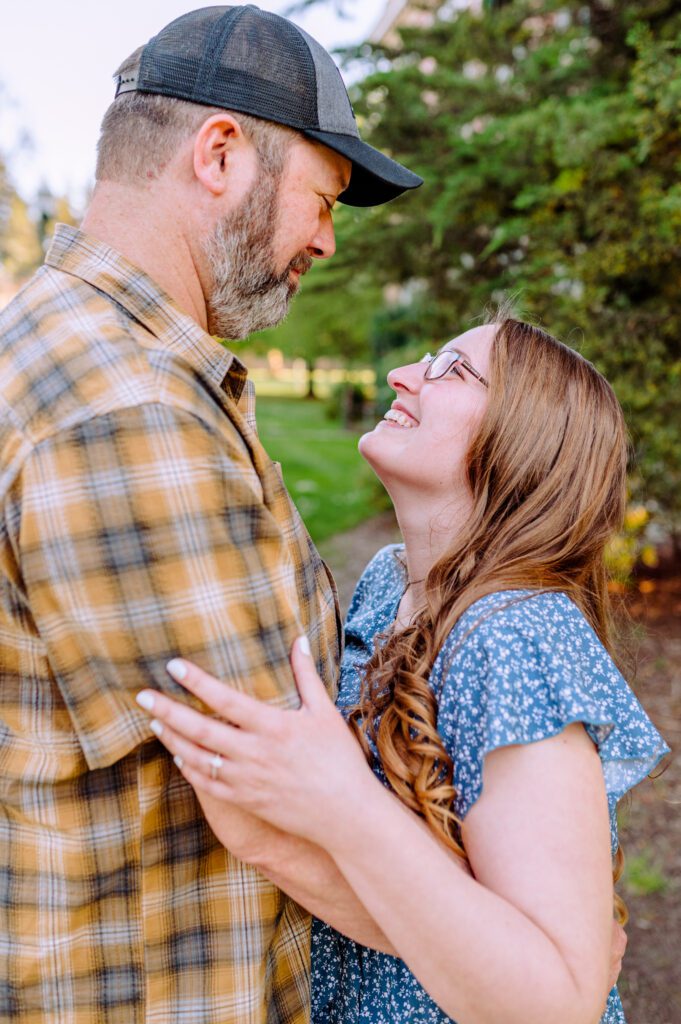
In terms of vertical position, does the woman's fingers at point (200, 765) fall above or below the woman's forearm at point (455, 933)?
above

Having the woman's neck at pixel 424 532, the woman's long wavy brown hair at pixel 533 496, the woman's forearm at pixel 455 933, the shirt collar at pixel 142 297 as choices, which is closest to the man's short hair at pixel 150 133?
the shirt collar at pixel 142 297

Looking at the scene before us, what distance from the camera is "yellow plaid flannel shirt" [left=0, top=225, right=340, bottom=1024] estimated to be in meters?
1.26

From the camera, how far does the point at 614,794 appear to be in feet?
5.43

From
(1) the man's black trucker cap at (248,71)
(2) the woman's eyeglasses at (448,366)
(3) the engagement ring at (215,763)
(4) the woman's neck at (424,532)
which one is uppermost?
(1) the man's black trucker cap at (248,71)

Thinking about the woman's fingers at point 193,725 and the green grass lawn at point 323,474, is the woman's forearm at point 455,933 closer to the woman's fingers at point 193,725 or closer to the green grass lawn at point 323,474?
the woman's fingers at point 193,725

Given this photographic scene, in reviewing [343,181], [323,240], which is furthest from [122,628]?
[343,181]

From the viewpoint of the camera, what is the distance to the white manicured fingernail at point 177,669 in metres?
1.27

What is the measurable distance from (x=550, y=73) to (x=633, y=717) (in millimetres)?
5870

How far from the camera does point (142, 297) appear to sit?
1.53 metres

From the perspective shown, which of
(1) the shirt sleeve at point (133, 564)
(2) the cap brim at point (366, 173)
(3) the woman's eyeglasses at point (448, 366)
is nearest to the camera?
(1) the shirt sleeve at point (133, 564)

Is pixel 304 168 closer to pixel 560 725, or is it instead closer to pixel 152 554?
pixel 152 554

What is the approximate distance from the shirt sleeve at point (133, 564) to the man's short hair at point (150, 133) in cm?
70

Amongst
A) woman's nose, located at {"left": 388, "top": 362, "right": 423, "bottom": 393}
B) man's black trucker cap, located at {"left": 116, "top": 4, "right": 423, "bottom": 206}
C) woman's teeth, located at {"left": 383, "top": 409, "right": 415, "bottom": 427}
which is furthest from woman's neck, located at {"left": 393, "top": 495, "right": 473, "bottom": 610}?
man's black trucker cap, located at {"left": 116, "top": 4, "right": 423, "bottom": 206}

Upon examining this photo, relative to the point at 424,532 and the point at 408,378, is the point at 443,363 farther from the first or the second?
the point at 424,532
